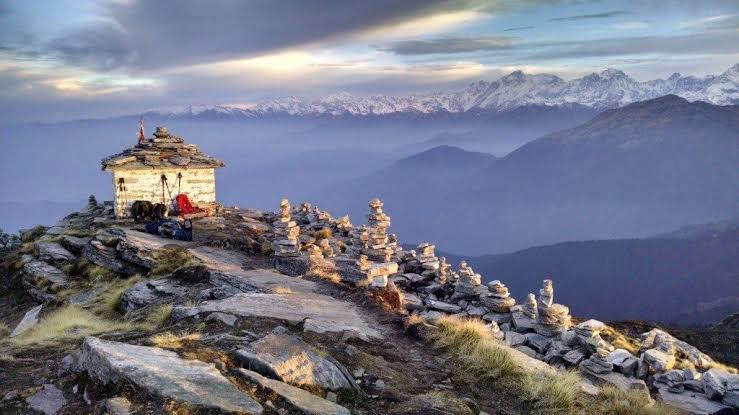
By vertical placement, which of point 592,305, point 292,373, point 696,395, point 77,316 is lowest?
point 592,305

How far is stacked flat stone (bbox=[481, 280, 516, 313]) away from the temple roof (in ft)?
68.7

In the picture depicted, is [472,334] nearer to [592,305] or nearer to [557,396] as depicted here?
[557,396]

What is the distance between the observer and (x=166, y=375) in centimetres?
798

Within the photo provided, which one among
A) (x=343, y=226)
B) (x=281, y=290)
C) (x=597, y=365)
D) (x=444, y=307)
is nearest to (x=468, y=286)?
(x=444, y=307)

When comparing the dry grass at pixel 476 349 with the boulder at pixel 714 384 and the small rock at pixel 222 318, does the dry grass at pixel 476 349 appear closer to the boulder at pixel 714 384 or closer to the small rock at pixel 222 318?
the small rock at pixel 222 318

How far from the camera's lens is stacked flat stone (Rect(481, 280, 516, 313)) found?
63.1 feet

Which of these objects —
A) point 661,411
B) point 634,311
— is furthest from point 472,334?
point 634,311

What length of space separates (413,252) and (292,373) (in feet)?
58.5

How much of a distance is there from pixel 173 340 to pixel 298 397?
304 centimetres

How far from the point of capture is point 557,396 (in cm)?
1020

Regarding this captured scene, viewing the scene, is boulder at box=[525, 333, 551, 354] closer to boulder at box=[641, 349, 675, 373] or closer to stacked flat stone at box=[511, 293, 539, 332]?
stacked flat stone at box=[511, 293, 539, 332]

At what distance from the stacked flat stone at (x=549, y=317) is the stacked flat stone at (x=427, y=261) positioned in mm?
6415

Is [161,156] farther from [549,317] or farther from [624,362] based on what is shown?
[624,362]

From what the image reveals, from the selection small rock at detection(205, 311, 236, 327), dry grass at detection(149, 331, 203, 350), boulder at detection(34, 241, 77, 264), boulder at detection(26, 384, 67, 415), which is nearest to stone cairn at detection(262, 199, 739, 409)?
small rock at detection(205, 311, 236, 327)
